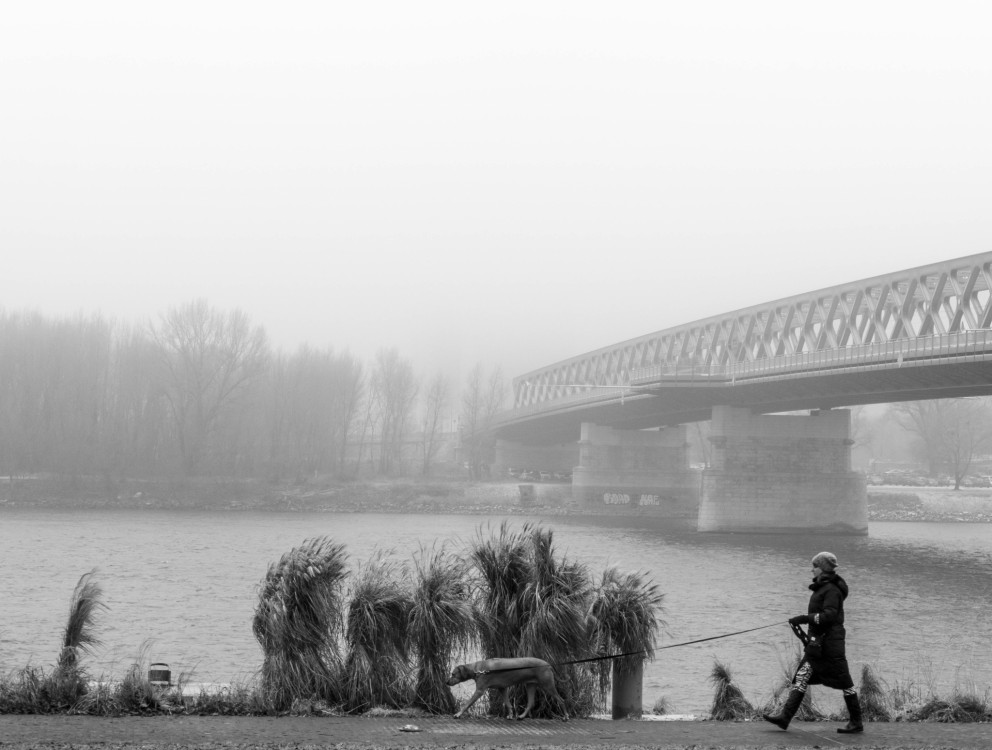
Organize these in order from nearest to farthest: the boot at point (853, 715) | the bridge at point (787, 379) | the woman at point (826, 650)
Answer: the boot at point (853, 715) → the woman at point (826, 650) → the bridge at point (787, 379)

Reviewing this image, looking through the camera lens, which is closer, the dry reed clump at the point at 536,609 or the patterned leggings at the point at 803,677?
the patterned leggings at the point at 803,677

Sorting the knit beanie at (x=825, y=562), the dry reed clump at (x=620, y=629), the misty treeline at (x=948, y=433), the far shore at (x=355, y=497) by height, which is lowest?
the far shore at (x=355, y=497)

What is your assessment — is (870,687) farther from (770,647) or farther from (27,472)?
(27,472)

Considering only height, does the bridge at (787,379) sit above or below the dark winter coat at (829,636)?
above

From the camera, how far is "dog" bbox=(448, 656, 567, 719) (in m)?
12.9

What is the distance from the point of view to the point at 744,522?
83.3m

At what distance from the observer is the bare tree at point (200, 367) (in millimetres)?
111812

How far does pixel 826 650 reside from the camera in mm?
12602

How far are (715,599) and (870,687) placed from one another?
27.3m

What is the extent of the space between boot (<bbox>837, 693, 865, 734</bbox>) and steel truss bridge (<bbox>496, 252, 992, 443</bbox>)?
4769cm

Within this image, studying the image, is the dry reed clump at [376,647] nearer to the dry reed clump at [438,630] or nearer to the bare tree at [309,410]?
the dry reed clump at [438,630]

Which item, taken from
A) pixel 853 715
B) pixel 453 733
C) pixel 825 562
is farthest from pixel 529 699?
pixel 825 562

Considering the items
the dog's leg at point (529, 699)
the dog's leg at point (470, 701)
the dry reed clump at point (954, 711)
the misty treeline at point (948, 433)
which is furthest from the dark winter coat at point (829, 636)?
the misty treeline at point (948, 433)

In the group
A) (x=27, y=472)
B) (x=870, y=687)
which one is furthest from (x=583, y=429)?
(x=870, y=687)
